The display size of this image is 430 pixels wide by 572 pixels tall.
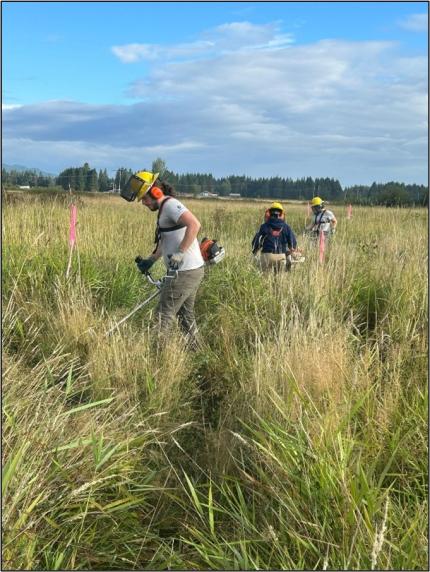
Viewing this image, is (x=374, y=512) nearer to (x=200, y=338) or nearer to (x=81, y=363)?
(x=81, y=363)

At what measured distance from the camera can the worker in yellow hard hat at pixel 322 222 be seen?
1079 cm

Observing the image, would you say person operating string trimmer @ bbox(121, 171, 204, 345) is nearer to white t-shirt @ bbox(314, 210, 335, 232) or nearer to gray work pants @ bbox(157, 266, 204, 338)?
gray work pants @ bbox(157, 266, 204, 338)

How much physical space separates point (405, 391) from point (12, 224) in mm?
6271

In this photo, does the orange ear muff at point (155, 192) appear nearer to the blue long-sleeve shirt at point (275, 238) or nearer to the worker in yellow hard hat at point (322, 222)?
the blue long-sleeve shirt at point (275, 238)

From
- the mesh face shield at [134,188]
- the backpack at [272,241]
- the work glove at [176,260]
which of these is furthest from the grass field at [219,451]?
the backpack at [272,241]

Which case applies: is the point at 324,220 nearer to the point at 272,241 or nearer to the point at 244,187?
the point at 272,241

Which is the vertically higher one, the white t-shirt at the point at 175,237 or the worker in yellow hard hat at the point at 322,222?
the worker in yellow hard hat at the point at 322,222

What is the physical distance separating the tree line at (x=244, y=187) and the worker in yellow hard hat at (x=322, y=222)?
5.73 ft

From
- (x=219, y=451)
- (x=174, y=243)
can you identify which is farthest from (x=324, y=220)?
(x=219, y=451)

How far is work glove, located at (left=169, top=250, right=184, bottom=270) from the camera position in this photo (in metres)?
5.48

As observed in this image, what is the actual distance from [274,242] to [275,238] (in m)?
0.06

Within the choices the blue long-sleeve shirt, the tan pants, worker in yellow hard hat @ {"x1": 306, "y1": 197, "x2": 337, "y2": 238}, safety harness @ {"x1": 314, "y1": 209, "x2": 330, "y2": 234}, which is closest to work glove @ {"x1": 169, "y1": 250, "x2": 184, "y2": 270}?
the tan pants

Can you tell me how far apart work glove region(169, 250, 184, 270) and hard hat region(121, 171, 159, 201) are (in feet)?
2.32

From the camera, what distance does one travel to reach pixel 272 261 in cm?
786
